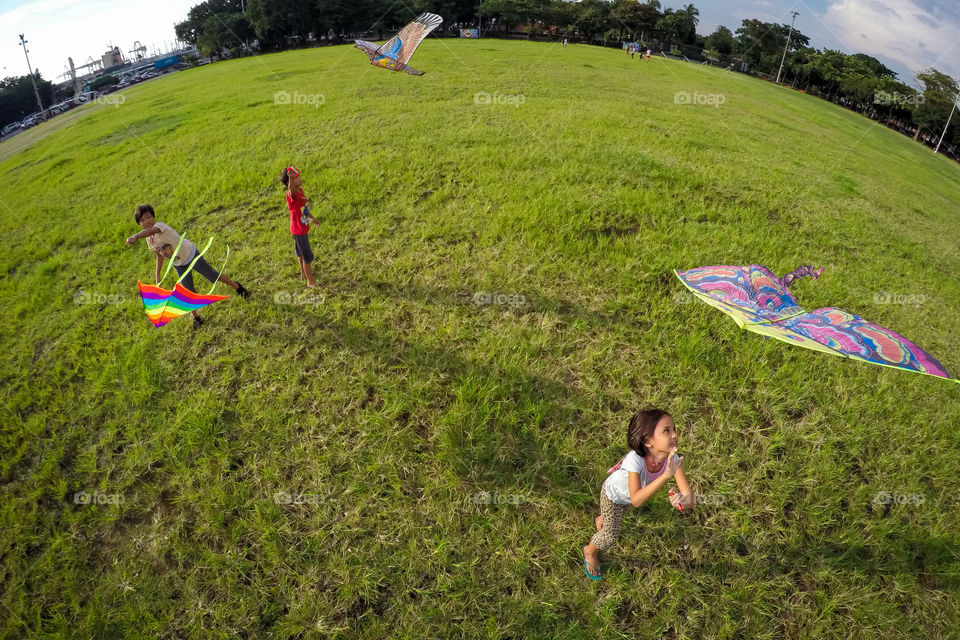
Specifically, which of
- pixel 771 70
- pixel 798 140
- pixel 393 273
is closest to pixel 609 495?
pixel 393 273

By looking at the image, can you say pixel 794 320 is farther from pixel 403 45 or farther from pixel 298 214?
pixel 403 45

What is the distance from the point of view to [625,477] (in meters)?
2.67

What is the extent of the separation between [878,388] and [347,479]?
5638 mm

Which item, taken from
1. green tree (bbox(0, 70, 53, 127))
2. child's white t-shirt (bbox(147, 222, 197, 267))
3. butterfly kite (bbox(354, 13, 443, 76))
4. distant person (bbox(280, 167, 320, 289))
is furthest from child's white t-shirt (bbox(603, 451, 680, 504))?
green tree (bbox(0, 70, 53, 127))

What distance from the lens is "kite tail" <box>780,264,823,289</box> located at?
5508 millimetres

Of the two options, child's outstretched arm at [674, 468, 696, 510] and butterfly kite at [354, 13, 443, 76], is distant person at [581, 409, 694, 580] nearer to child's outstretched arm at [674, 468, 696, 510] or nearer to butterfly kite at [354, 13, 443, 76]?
child's outstretched arm at [674, 468, 696, 510]

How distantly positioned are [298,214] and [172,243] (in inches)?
64.5

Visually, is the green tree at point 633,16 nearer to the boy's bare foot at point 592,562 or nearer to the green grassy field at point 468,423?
the green grassy field at point 468,423

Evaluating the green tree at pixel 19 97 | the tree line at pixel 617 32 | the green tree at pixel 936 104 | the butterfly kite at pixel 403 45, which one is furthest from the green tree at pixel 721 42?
the green tree at pixel 19 97

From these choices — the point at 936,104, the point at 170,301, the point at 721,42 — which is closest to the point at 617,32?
the point at 721,42

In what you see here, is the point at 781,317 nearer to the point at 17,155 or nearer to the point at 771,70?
the point at 17,155

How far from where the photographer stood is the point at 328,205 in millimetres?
7660

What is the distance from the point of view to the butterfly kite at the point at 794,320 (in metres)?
3.57

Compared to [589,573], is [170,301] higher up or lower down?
higher up
